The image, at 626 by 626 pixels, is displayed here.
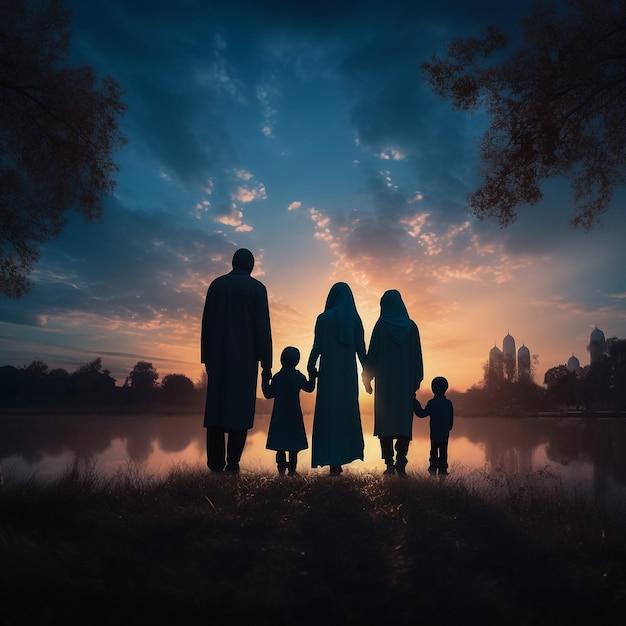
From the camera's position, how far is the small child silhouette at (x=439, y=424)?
33.4ft

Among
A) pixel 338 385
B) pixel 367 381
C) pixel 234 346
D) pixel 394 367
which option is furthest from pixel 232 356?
pixel 394 367

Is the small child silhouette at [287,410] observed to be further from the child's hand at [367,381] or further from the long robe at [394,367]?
the long robe at [394,367]

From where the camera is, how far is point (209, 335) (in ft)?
28.3

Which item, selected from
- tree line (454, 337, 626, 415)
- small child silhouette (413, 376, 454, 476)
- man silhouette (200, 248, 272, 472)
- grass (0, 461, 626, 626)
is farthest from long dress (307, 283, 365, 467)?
tree line (454, 337, 626, 415)

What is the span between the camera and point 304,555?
4312 millimetres

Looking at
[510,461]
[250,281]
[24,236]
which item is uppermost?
[24,236]

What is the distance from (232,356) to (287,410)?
1634mm

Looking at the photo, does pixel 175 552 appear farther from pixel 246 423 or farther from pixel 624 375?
pixel 624 375

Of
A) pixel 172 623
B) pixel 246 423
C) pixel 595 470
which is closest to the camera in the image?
pixel 172 623

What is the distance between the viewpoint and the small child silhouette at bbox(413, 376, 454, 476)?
10.2 m

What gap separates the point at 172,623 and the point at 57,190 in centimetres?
1039

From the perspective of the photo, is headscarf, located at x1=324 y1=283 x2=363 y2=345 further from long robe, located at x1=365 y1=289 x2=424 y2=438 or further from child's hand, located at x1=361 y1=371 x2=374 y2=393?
child's hand, located at x1=361 y1=371 x2=374 y2=393

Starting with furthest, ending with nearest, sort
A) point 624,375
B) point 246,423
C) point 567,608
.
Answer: point 624,375 → point 246,423 → point 567,608

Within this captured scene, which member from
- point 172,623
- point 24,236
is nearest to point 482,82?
point 24,236
